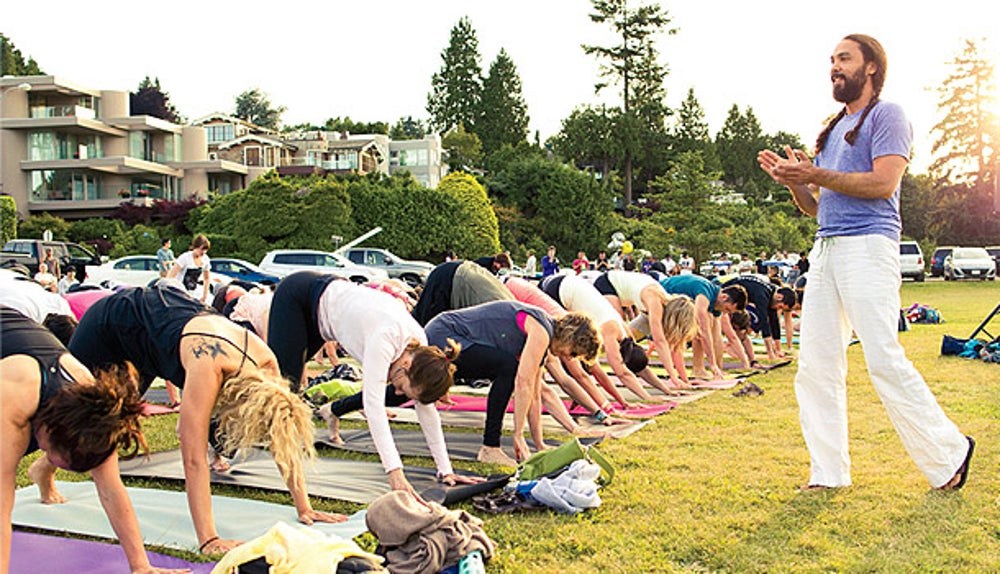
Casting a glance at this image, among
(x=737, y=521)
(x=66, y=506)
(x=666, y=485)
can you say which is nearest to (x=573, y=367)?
(x=666, y=485)

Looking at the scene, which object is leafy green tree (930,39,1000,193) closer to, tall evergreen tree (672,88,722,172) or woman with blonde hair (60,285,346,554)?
tall evergreen tree (672,88,722,172)

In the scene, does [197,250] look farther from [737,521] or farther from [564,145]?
[564,145]

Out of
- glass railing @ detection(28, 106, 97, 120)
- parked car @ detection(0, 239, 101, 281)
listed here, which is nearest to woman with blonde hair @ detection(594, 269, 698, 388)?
parked car @ detection(0, 239, 101, 281)

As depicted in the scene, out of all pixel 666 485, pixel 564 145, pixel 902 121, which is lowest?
pixel 666 485

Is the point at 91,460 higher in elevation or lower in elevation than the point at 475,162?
lower

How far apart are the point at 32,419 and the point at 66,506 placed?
1739 mm

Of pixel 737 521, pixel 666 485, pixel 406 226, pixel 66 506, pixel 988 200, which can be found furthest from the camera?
pixel 988 200

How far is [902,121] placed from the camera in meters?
4.34

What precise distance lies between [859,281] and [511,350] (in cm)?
218

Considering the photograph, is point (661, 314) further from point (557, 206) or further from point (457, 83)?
point (457, 83)

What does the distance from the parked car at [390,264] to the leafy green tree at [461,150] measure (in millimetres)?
24522

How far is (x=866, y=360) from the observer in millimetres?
4273

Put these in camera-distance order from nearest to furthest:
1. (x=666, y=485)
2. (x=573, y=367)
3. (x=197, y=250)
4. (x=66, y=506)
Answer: (x=66, y=506)
(x=666, y=485)
(x=573, y=367)
(x=197, y=250)

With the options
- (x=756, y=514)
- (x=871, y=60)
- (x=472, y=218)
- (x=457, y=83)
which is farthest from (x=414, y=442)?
(x=457, y=83)
